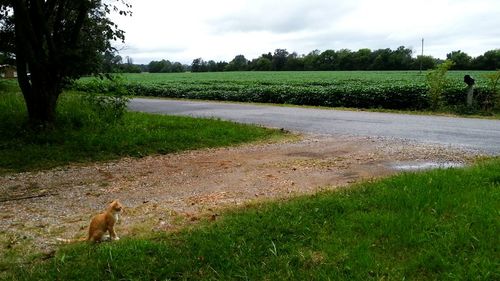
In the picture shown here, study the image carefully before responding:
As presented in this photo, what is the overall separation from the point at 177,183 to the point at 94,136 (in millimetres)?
3791

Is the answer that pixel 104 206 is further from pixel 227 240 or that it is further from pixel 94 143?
pixel 94 143

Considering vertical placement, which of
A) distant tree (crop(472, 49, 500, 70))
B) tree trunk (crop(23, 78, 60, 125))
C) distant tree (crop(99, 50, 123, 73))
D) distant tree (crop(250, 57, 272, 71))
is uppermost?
distant tree (crop(250, 57, 272, 71))

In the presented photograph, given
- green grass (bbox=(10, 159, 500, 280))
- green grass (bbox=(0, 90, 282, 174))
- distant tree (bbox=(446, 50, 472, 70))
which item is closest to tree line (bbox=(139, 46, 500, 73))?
distant tree (bbox=(446, 50, 472, 70))

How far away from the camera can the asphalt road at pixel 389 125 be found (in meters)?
10.6

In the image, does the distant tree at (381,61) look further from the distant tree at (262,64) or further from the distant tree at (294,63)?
the distant tree at (262,64)

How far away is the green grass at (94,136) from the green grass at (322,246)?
4.61m

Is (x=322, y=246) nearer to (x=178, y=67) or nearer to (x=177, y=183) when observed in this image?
(x=177, y=183)

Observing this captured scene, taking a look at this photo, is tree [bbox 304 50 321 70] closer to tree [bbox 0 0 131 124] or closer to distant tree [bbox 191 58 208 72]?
distant tree [bbox 191 58 208 72]

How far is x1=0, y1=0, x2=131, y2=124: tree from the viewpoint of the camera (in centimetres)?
962

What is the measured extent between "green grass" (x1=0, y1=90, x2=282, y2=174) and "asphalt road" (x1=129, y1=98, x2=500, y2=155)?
214 centimetres

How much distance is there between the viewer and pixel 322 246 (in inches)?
162

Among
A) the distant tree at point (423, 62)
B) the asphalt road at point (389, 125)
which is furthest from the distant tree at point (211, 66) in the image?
the asphalt road at point (389, 125)

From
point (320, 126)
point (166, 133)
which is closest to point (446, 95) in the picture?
point (320, 126)

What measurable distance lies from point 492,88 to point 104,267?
17.1 meters
